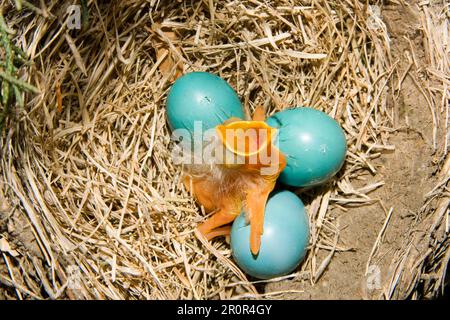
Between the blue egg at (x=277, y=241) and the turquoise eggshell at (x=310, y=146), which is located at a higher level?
the turquoise eggshell at (x=310, y=146)

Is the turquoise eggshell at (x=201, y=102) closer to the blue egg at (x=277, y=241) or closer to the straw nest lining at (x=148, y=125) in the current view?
the straw nest lining at (x=148, y=125)

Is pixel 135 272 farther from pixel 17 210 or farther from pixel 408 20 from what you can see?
pixel 408 20

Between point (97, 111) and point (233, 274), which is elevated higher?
point (97, 111)

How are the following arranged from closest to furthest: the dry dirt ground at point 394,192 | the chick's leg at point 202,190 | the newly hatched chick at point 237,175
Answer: the newly hatched chick at point 237,175
the dry dirt ground at point 394,192
the chick's leg at point 202,190

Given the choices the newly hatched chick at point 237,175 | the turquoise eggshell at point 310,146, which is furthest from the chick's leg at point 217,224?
the turquoise eggshell at point 310,146

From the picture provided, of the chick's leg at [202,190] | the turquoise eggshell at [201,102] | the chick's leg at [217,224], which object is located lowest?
the chick's leg at [217,224]
